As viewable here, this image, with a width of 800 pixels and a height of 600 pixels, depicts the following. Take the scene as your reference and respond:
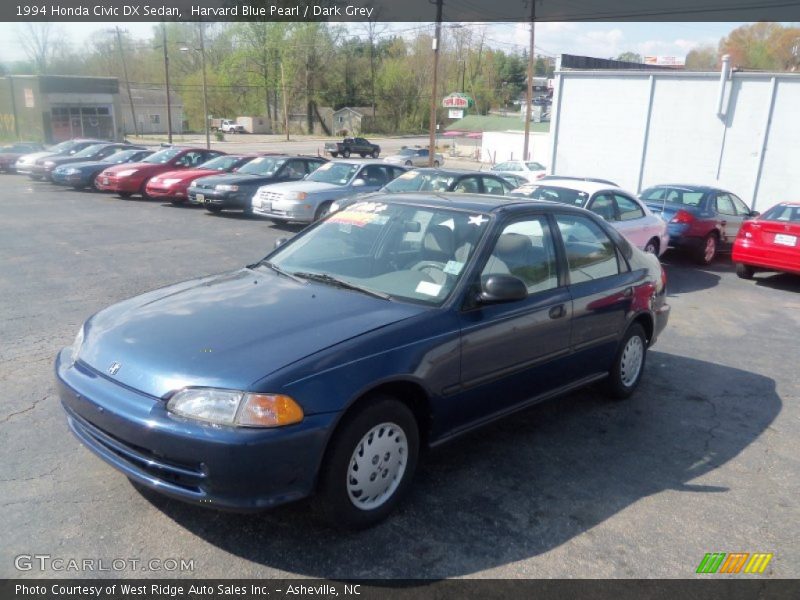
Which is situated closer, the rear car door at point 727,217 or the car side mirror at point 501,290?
the car side mirror at point 501,290

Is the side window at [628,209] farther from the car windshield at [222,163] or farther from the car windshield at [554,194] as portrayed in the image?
the car windshield at [222,163]

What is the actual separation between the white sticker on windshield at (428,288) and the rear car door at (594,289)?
1219 millimetres

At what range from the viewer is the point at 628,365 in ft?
17.9

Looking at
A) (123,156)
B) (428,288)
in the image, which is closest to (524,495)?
(428,288)

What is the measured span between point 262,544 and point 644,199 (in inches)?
467

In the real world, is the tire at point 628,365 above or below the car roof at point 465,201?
below

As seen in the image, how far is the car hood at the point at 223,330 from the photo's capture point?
3043 mm

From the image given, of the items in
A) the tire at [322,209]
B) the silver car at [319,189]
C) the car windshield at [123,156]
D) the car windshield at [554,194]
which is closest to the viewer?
the car windshield at [554,194]

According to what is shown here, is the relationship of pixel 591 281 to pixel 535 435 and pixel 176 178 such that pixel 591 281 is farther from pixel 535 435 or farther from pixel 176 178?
pixel 176 178

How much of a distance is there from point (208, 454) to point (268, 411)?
312 millimetres

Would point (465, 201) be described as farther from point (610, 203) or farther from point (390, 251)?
point (610, 203)

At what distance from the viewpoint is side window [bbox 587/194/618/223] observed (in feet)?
31.8

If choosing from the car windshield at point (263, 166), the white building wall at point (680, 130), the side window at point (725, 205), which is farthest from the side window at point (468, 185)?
the white building wall at point (680, 130)

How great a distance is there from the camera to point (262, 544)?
10.5 feet
